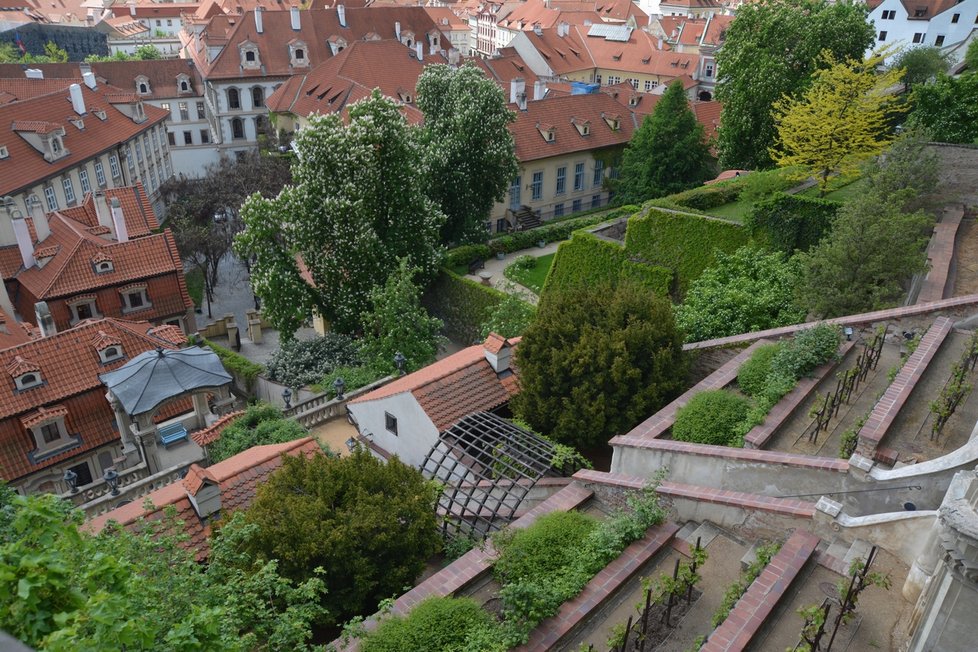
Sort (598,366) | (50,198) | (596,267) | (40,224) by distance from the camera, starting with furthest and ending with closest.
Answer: (50,198) → (40,224) → (596,267) → (598,366)

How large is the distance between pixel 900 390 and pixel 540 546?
741 centimetres

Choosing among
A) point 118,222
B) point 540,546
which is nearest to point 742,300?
point 540,546

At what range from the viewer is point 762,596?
9.35 m

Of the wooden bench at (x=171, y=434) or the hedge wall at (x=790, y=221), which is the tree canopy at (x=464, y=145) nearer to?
the hedge wall at (x=790, y=221)

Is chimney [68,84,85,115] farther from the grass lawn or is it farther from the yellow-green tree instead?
the yellow-green tree

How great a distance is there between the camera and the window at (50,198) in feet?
127

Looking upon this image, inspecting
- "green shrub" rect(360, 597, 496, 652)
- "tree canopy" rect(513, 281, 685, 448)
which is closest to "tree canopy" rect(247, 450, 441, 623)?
"green shrub" rect(360, 597, 496, 652)

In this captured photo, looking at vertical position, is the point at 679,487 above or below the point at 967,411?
below

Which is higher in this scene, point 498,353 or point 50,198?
point 498,353

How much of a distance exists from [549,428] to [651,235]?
432 inches

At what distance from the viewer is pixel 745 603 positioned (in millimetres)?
9258

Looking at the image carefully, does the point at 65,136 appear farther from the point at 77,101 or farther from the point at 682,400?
the point at 682,400

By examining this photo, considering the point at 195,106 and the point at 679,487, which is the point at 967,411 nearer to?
the point at 679,487

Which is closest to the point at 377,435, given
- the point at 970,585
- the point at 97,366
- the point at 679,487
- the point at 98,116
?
the point at 679,487
